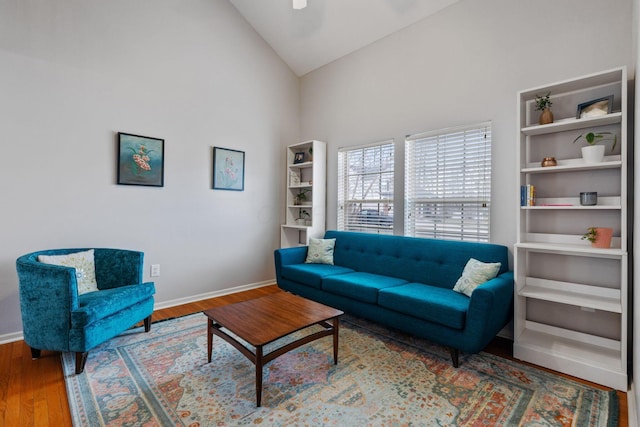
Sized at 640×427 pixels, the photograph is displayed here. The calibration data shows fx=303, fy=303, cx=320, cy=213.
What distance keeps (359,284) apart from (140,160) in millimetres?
2674

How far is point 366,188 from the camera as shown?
395 centimetres

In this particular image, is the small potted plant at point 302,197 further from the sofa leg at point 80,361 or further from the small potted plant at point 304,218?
the sofa leg at point 80,361

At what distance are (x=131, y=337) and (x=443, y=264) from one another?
2932 mm

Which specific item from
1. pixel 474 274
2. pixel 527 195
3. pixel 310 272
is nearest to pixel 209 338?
pixel 310 272

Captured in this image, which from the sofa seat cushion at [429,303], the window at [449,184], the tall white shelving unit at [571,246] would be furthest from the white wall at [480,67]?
the sofa seat cushion at [429,303]

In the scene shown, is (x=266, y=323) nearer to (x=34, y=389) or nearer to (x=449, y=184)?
(x=34, y=389)

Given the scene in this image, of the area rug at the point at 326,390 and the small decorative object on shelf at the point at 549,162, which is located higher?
the small decorative object on shelf at the point at 549,162

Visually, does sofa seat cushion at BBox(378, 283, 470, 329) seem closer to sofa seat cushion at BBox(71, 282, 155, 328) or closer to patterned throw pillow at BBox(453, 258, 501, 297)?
patterned throw pillow at BBox(453, 258, 501, 297)

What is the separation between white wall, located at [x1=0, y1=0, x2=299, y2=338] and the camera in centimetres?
267

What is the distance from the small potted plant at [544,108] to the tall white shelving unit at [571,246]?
5cm

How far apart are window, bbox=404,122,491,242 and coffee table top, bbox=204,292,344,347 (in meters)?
1.60

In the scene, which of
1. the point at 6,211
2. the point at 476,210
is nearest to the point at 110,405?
the point at 6,211

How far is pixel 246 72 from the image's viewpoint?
4191 mm

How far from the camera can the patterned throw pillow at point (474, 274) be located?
A: 2445 mm
